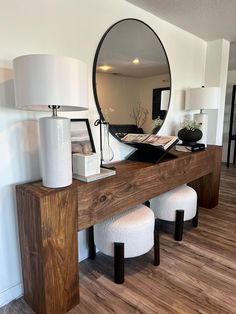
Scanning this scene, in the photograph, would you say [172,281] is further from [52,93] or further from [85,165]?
[52,93]

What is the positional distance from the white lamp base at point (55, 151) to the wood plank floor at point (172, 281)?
0.85 meters

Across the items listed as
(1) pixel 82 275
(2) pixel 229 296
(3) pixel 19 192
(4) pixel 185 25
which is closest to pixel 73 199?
(3) pixel 19 192

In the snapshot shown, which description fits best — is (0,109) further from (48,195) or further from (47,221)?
(47,221)

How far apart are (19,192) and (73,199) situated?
33 cm

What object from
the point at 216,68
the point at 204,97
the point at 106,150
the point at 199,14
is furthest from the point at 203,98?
the point at 106,150

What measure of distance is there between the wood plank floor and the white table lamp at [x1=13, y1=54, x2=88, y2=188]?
86 cm

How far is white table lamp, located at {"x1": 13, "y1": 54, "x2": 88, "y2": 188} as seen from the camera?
1.09 m

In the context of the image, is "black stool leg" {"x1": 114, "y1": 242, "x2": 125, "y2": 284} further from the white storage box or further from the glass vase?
the glass vase

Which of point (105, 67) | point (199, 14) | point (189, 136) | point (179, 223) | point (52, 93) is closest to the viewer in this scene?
point (52, 93)

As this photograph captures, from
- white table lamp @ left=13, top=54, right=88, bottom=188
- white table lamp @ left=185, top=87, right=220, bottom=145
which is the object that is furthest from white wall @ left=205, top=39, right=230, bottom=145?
white table lamp @ left=13, top=54, right=88, bottom=188

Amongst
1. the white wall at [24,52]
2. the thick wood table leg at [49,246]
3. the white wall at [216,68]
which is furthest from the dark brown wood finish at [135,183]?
the white wall at [216,68]

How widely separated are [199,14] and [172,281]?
8.05 feet

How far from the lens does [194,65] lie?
9.77 feet

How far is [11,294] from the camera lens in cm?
151
